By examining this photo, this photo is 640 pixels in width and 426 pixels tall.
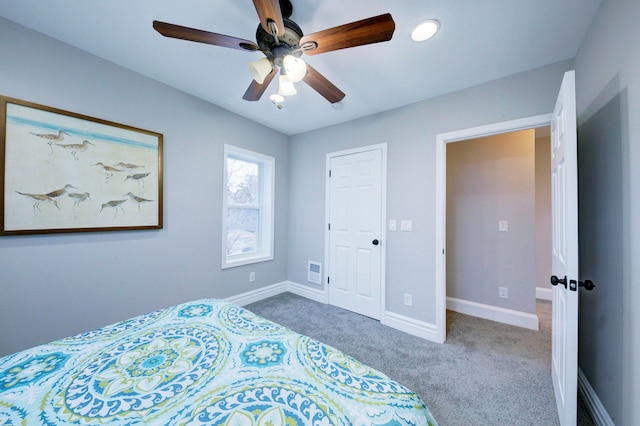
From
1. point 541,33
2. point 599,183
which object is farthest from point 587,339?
point 541,33

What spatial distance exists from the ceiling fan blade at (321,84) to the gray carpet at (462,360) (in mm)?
2194

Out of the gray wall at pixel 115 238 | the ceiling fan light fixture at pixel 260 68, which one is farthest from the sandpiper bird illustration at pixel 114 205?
the ceiling fan light fixture at pixel 260 68

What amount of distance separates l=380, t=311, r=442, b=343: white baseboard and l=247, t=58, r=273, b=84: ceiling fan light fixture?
2610mm

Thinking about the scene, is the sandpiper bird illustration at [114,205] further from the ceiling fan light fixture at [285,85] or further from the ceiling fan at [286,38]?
the ceiling fan light fixture at [285,85]

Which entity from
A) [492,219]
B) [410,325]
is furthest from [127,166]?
[492,219]

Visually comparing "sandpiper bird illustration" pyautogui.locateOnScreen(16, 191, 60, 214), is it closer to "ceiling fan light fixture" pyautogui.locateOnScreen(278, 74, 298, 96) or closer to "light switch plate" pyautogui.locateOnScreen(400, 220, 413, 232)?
"ceiling fan light fixture" pyautogui.locateOnScreen(278, 74, 298, 96)

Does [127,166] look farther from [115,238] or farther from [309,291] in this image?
[309,291]

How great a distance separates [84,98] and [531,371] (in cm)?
420

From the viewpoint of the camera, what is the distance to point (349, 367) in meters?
0.94

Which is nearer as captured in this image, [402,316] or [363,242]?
[402,316]

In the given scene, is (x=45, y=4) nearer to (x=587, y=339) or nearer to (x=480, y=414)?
(x=480, y=414)

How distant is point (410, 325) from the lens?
8.07ft

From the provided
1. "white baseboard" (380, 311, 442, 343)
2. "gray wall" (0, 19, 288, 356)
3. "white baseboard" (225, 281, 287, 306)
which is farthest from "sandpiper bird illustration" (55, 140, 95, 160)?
"white baseboard" (380, 311, 442, 343)

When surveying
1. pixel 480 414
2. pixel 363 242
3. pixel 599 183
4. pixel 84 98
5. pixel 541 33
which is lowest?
pixel 480 414
